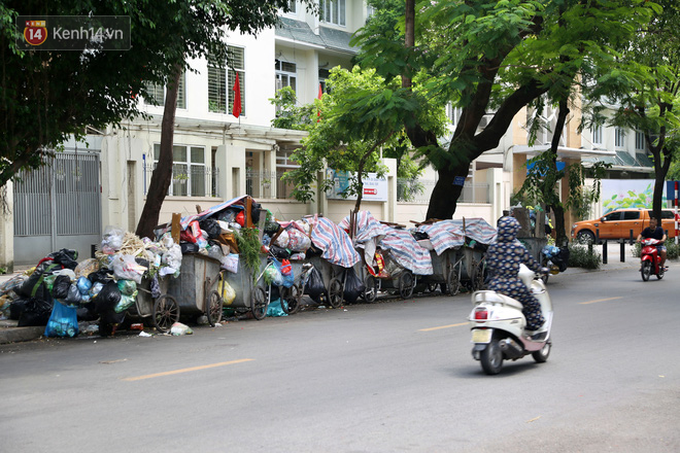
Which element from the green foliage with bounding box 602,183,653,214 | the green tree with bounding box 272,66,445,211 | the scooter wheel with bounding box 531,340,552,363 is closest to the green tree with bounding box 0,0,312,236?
the green tree with bounding box 272,66,445,211

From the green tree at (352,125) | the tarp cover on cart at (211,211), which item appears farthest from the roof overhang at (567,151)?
the tarp cover on cart at (211,211)

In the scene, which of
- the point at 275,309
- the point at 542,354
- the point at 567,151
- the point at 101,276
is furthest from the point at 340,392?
the point at 567,151

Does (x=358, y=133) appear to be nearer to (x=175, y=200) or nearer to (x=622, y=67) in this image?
(x=622, y=67)

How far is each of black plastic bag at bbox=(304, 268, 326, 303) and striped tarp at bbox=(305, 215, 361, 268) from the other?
349mm

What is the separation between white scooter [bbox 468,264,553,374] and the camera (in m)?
7.63

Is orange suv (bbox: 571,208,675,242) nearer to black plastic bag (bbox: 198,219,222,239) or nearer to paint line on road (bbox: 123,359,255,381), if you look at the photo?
black plastic bag (bbox: 198,219,222,239)

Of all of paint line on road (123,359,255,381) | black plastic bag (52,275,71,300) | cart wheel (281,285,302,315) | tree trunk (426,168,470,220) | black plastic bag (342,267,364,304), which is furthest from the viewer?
tree trunk (426,168,470,220)

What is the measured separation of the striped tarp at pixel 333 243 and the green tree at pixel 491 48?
3.05 m

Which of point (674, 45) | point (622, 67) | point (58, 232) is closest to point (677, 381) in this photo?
point (622, 67)

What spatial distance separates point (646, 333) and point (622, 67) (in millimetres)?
8058

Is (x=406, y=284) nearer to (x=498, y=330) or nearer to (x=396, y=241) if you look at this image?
(x=396, y=241)

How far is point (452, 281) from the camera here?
17.1 meters

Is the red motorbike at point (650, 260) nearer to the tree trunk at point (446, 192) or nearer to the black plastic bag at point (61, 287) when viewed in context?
the tree trunk at point (446, 192)

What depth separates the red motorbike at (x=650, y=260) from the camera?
19969 mm
